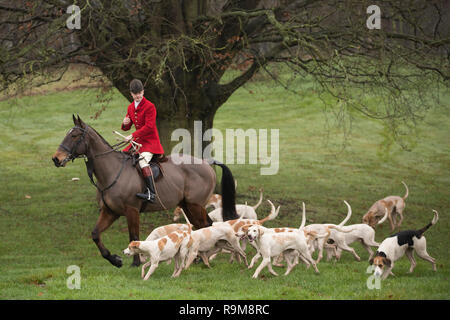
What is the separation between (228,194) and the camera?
450 inches

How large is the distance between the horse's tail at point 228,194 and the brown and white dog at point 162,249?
226 cm

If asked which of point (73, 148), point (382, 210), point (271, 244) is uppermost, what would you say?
point (73, 148)

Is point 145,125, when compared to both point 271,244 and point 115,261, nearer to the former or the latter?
point 115,261

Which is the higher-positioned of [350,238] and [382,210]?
[350,238]

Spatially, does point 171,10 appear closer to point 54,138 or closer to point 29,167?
point 29,167

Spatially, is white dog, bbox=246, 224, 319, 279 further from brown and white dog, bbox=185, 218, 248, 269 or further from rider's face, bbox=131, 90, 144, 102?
rider's face, bbox=131, 90, 144, 102

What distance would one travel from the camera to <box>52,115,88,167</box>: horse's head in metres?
9.01

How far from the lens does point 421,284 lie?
8.08 m

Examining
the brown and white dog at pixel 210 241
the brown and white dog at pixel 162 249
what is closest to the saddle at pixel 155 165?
the brown and white dog at pixel 210 241

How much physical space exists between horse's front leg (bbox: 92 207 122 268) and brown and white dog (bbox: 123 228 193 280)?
779mm

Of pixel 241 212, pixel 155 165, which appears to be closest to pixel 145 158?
pixel 155 165

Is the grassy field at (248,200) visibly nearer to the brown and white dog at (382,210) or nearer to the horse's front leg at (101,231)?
the horse's front leg at (101,231)

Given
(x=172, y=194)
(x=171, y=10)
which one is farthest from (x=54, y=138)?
(x=172, y=194)

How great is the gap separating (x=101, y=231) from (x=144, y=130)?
169cm
